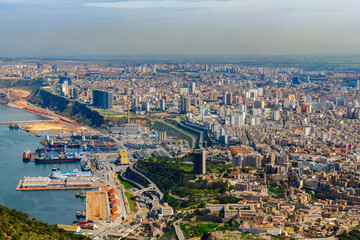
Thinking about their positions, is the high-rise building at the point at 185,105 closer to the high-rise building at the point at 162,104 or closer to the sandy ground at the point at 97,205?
the high-rise building at the point at 162,104

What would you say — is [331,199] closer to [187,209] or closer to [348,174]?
[348,174]

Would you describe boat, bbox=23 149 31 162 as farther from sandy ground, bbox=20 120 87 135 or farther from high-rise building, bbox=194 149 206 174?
high-rise building, bbox=194 149 206 174

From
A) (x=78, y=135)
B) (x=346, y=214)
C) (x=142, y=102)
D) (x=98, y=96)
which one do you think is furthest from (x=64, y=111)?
(x=346, y=214)

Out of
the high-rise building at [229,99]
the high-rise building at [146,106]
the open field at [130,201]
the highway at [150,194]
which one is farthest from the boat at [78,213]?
the high-rise building at [229,99]

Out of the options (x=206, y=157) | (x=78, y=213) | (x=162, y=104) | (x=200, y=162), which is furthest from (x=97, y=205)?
(x=162, y=104)

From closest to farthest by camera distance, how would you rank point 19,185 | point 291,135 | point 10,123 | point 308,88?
point 19,185 < point 291,135 < point 10,123 < point 308,88

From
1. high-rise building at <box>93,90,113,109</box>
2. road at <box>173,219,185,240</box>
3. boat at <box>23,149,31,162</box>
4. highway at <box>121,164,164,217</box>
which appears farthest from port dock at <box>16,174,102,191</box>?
high-rise building at <box>93,90,113,109</box>
